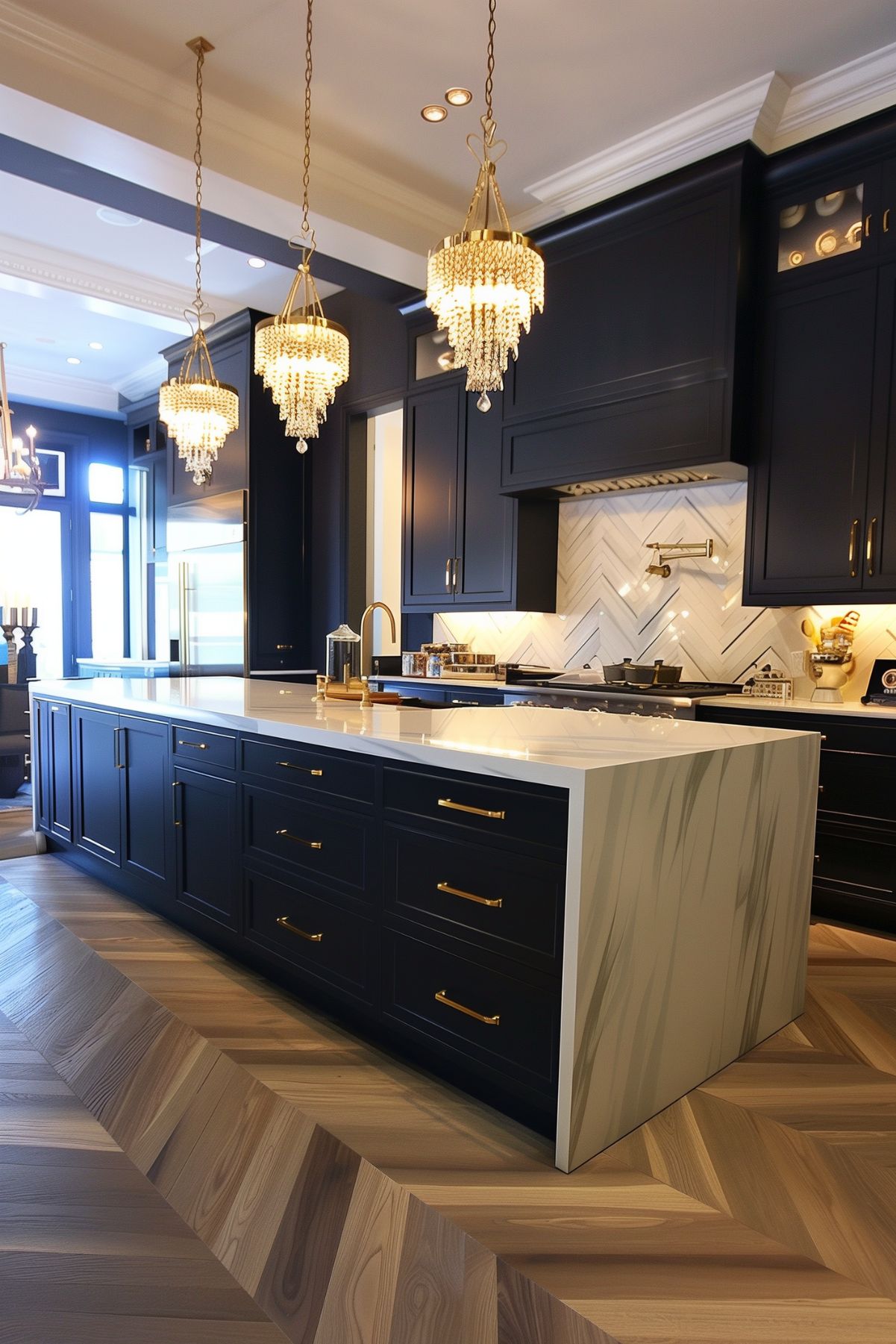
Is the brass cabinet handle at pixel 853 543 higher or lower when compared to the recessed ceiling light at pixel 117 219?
lower

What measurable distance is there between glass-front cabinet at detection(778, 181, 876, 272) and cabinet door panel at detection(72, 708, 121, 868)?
3.39m

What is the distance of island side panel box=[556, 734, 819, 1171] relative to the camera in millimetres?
1733

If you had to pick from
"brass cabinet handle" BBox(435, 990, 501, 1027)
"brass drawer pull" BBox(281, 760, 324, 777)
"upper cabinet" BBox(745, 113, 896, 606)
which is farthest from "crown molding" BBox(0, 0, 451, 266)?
"brass cabinet handle" BBox(435, 990, 501, 1027)

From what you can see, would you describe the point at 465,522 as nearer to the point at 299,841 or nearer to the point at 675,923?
the point at 299,841

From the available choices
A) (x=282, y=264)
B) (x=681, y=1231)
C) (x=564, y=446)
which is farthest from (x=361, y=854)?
(x=282, y=264)

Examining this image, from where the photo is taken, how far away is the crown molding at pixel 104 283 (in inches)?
207

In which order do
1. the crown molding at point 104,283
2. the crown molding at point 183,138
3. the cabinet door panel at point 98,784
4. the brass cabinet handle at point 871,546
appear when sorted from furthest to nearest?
the crown molding at point 104,283 → the cabinet door panel at point 98,784 → the brass cabinet handle at point 871,546 → the crown molding at point 183,138

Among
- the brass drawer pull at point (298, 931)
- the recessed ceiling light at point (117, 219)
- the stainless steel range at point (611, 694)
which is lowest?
the brass drawer pull at point (298, 931)

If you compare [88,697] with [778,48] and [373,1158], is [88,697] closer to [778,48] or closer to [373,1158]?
[373,1158]

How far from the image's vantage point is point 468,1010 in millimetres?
1956

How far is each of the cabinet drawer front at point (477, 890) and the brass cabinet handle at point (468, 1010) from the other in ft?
0.51

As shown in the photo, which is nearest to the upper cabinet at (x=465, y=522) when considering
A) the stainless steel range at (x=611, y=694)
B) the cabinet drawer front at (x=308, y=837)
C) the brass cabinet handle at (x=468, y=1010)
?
the stainless steel range at (x=611, y=694)

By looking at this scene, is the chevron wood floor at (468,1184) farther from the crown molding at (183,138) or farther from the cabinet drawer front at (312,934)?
the crown molding at (183,138)

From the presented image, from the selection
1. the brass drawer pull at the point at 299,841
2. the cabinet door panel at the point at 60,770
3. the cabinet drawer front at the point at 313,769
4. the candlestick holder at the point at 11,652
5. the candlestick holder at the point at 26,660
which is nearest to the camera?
the cabinet drawer front at the point at 313,769
